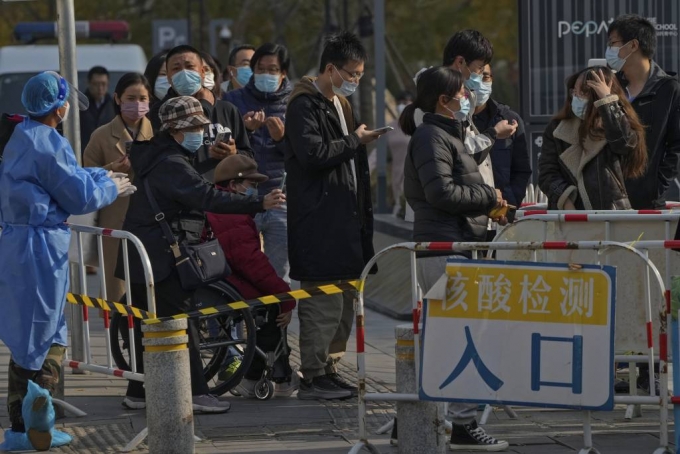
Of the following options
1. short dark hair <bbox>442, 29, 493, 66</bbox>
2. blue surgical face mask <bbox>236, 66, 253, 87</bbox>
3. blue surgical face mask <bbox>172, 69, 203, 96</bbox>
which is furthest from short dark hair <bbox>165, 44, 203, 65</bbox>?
blue surgical face mask <bbox>236, 66, 253, 87</bbox>

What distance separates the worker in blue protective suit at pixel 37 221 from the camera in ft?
23.9

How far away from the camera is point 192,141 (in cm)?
805

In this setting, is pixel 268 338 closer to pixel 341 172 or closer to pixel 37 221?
pixel 341 172

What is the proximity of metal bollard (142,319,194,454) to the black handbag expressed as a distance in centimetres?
90

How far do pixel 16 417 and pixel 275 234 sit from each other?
2.76 metres

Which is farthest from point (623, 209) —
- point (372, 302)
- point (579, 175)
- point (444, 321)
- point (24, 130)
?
point (372, 302)

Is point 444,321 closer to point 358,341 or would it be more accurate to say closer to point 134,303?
point 358,341

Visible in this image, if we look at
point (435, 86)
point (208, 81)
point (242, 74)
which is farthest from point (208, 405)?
point (242, 74)

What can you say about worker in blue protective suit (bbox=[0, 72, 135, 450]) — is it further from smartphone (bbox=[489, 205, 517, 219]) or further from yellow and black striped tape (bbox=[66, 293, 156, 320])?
smartphone (bbox=[489, 205, 517, 219])

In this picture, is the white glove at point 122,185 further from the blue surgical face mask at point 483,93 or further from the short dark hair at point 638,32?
the short dark hair at point 638,32

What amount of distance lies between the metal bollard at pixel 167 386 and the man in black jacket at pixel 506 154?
8.87 feet

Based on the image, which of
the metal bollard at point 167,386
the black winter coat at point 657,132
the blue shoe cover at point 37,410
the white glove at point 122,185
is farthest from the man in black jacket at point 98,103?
the metal bollard at point 167,386

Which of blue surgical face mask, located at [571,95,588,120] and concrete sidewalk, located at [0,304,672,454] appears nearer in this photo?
concrete sidewalk, located at [0,304,672,454]

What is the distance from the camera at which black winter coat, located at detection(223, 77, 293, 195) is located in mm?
10086
